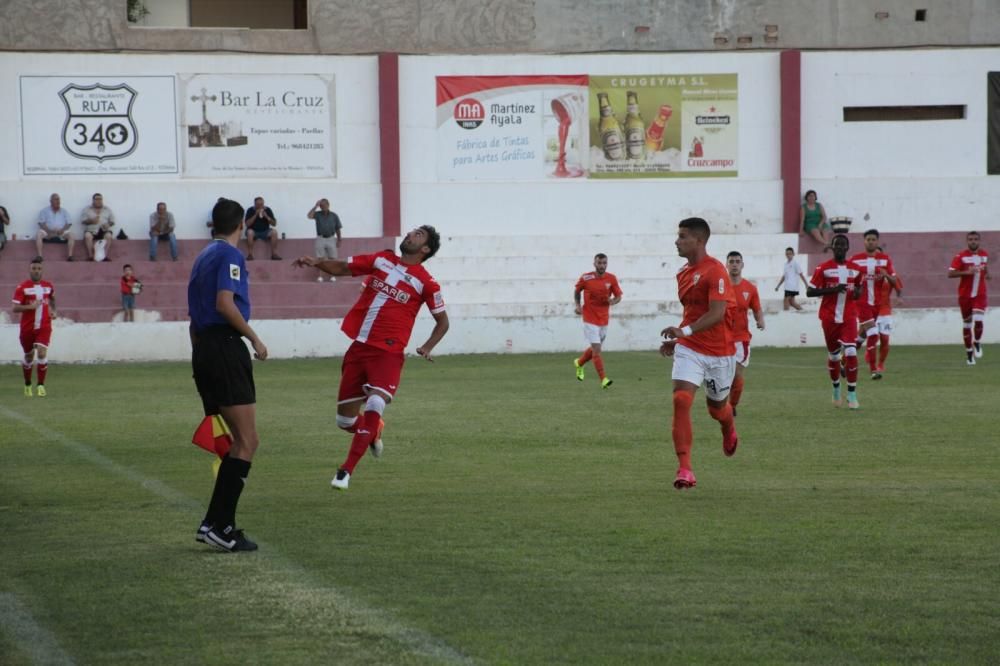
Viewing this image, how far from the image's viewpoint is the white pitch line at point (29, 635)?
5.72m

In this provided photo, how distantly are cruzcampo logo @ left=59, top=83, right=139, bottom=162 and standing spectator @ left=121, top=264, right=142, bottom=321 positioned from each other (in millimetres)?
4692

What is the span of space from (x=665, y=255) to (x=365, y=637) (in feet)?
106

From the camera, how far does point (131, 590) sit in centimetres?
704

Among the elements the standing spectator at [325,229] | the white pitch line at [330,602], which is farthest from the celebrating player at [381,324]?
the standing spectator at [325,229]

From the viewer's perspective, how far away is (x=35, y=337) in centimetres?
2389

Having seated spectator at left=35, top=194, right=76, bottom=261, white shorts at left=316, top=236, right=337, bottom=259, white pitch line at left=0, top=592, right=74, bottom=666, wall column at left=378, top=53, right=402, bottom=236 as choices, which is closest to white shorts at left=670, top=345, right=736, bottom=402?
white pitch line at left=0, top=592, right=74, bottom=666

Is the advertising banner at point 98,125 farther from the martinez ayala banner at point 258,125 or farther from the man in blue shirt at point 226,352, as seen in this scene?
the man in blue shirt at point 226,352

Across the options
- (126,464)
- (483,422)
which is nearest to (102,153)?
(483,422)

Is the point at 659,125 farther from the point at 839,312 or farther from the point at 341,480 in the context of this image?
the point at 341,480

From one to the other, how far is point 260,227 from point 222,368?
28.9 meters

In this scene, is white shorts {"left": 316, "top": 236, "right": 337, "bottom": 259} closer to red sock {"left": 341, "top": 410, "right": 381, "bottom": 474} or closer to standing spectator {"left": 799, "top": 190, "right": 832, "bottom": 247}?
standing spectator {"left": 799, "top": 190, "right": 832, "bottom": 247}

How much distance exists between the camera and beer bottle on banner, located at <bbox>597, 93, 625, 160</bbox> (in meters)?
39.2

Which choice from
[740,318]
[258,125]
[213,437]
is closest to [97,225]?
[258,125]

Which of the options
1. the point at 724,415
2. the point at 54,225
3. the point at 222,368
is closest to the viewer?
the point at 222,368
